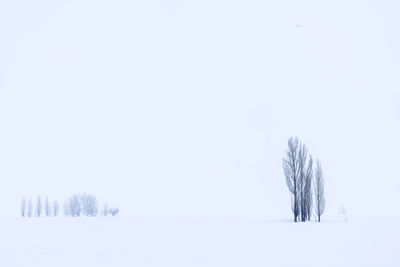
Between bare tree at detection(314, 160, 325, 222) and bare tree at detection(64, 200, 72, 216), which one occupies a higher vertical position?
bare tree at detection(314, 160, 325, 222)

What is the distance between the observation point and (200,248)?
48.3 ft

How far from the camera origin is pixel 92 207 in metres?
68.4

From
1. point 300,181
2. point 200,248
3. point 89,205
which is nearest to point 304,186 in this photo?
point 300,181

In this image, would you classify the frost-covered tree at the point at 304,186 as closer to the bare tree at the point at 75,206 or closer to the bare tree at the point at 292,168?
the bare tree at the point at 292,168

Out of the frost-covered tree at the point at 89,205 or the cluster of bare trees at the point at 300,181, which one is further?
the frost-covered tree at the point at 89,205

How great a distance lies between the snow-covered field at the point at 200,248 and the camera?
11816mm

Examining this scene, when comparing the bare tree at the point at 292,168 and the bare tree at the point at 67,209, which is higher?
the bare tree at the point at 292,168

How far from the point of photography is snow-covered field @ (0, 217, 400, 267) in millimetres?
11816

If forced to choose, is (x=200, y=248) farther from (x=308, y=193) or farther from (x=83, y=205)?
(x=83, y=205)

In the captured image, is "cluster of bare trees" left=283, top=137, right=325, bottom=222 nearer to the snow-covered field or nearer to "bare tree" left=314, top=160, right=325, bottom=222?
"bare tree" left=314, top=160, right=325, bottom=222

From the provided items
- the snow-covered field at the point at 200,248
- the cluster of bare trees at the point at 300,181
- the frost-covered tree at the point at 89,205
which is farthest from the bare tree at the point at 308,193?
the frost-covered tree at the point at 89,205

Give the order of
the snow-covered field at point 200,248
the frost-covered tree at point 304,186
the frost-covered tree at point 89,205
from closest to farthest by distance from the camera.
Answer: the snow-covered field at point 200,248 < the frost-covered tree at point 304,186 < the frost-covered tree at point 89,205

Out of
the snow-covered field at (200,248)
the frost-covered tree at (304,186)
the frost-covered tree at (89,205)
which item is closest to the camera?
the snow-covered field at (200,248)

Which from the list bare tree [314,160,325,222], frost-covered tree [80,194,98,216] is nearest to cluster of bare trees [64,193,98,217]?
frost-covered tree [80,194,98,216]
